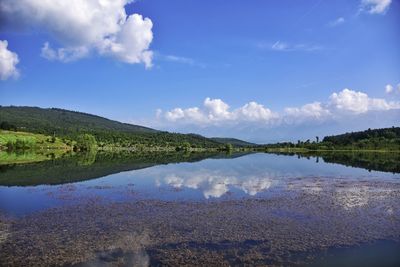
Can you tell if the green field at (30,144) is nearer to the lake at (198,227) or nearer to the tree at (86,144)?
the tree at (86,144)

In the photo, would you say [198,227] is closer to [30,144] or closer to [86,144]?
[30,144]

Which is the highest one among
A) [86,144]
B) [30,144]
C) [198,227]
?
[86,144]

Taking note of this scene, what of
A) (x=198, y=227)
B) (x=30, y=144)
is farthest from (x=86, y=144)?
(x=198, y=227)

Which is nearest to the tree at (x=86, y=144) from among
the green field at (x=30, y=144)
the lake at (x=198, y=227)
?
the green field at (x=30, y=144)

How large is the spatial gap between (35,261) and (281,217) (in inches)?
561

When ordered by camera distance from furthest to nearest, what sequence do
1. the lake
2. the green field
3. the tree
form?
the tree → the green field → the lake

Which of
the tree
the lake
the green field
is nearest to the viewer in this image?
the lake

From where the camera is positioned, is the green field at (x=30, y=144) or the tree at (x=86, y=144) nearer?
the green field at (x=30, y=144)

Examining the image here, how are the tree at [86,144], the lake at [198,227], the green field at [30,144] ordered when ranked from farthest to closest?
the tree at [86,144] → the green field at [30,144] → the lake at [198,227]

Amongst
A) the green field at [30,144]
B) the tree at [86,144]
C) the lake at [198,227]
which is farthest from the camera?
the tree at [86,144]

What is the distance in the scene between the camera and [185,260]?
14.5 meters

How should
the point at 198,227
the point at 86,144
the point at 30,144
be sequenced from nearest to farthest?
1. the point at 198,227
2. the point at 30,144
3. the point at 86,144

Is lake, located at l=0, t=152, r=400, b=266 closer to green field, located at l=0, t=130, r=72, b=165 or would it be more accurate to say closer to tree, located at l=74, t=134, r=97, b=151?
green field, located at l=0, t=130, r=72, b=165

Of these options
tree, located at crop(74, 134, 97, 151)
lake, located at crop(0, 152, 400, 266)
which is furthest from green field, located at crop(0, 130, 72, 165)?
lake, located at crop(0, 152, 400, 266)
